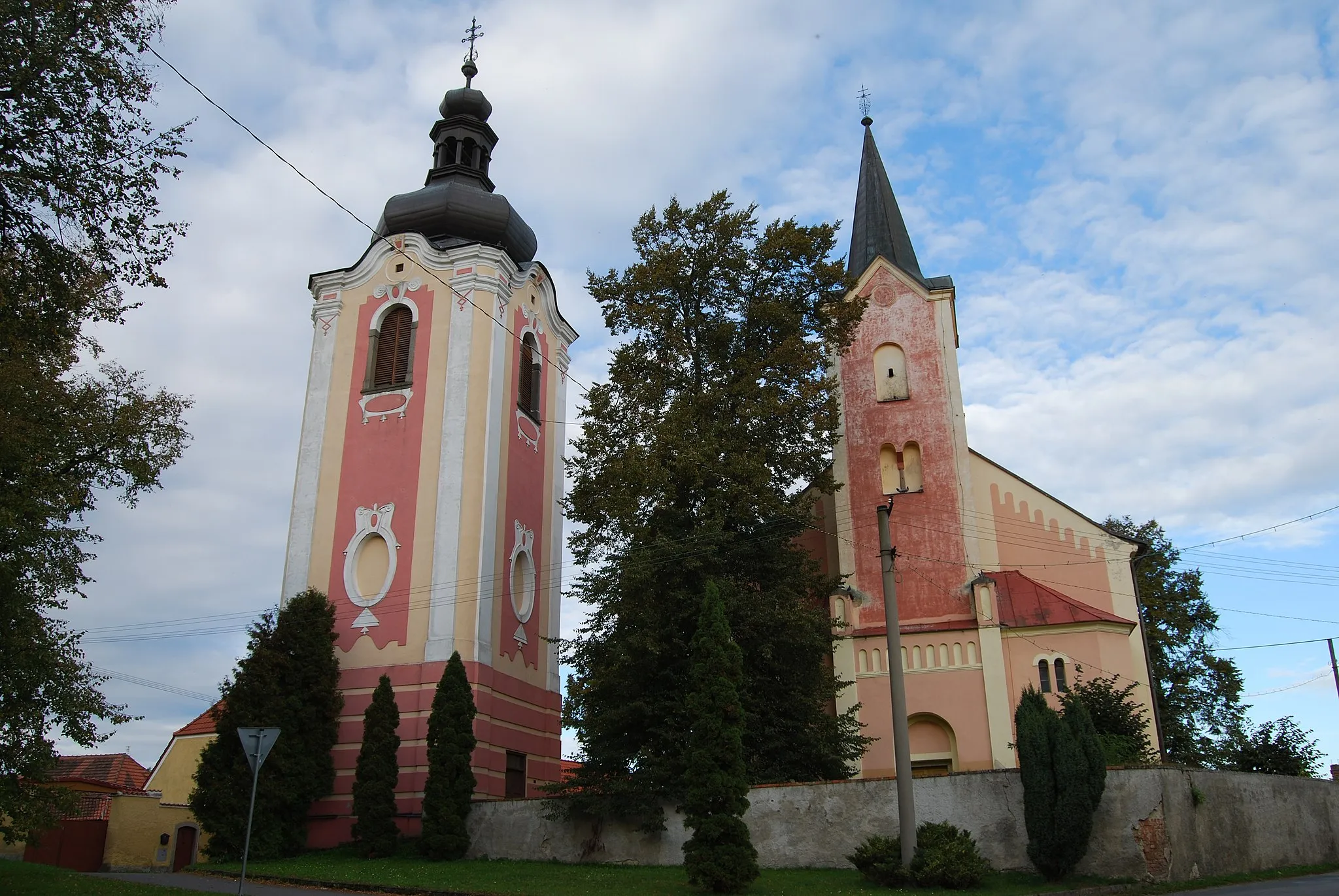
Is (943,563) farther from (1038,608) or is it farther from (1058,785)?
(1058,785)

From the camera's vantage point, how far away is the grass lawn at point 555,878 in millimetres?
14531

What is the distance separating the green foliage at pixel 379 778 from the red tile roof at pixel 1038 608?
45.4 ft

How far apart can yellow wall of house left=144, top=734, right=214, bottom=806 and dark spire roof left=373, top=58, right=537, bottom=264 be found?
17.3 metres

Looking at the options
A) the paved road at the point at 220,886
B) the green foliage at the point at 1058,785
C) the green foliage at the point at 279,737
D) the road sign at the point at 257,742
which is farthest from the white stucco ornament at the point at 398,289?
the green foliage at the point at 1058,785

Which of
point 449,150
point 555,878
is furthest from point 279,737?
point 449,150

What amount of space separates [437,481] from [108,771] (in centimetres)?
2313

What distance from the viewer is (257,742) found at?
12.6 meters

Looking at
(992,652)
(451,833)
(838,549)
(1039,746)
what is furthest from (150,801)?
(1039,746)

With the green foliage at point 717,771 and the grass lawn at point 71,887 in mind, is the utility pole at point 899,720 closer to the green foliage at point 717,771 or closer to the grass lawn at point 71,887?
the green foliage at point 717,771

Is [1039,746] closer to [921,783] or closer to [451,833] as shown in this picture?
[921,783]

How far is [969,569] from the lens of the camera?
26266mm

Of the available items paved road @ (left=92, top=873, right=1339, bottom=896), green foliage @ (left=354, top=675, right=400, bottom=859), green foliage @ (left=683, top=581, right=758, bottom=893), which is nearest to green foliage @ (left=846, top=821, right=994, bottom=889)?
green foliage @ (left=683, top=581, right=758, bottom=893)

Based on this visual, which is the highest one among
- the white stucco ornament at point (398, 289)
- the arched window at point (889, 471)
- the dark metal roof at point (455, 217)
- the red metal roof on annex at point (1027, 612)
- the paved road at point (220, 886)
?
the dark metal roof at point (455, 217)

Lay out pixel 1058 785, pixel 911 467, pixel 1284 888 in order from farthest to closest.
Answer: pixel 911 467, pixel 1058 785, pixel 1284 888
